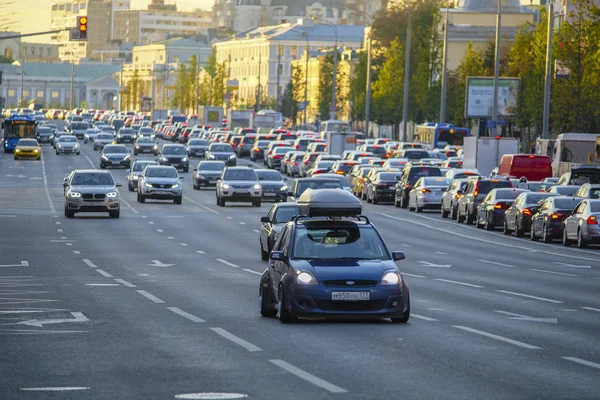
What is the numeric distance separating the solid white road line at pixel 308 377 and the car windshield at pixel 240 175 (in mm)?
45957

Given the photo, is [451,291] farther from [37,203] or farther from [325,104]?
→ [325,104]

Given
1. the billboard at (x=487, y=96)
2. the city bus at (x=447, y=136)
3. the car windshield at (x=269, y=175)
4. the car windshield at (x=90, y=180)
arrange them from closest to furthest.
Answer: the car windshield at (x=90, y=180) → the car windshield at (x=269, y=175) → the billboard at (x=487, y=96) → the city bus at (x=447, y=136)

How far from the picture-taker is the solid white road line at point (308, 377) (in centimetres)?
1266

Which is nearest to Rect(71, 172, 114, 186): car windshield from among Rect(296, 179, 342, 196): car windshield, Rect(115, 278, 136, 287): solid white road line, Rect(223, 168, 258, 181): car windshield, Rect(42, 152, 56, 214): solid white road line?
Rect(42, 152, 56, 214): solid white road line

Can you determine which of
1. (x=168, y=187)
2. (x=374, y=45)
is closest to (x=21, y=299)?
(x=168, y=187)

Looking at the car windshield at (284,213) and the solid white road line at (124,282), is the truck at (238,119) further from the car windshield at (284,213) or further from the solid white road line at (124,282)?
the solid white road line at (124,282)

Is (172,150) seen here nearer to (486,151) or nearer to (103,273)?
(486,151)

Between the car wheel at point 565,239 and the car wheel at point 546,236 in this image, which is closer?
the car wheel at point 565,239

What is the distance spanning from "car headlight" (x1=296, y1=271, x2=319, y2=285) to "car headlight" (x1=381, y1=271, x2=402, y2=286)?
2.58 feet

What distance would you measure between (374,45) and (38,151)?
48.9m

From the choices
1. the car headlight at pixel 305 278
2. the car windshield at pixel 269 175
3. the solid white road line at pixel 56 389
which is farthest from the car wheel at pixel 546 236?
the solid white road line at pixel 56 389

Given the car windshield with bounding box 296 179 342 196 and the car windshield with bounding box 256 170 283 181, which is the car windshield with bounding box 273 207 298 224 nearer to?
the car windshield with bounding box 296 179 342 196

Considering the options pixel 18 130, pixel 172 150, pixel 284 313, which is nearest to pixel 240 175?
pixel 172 150

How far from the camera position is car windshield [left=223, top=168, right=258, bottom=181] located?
6056cm
